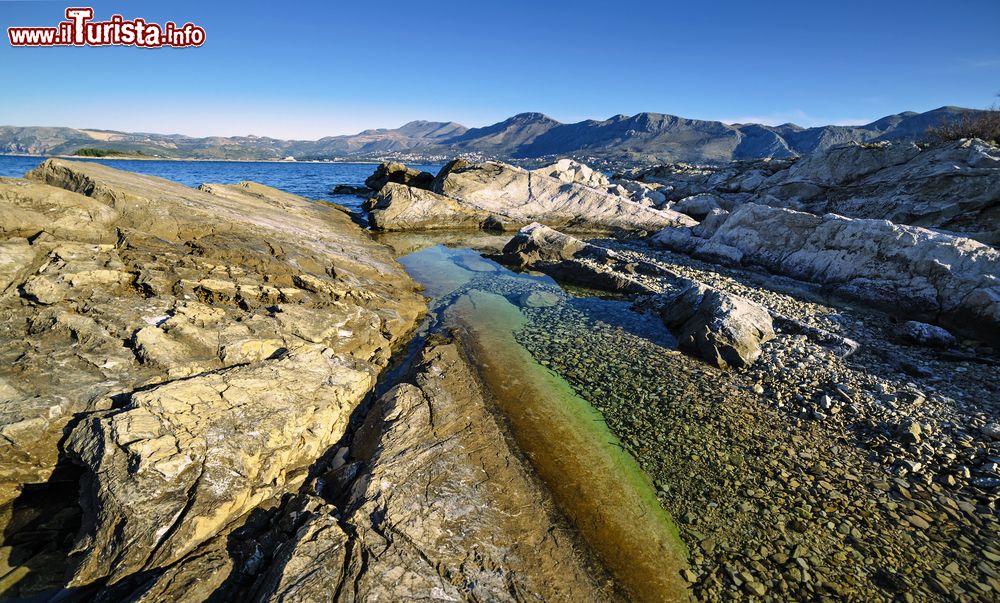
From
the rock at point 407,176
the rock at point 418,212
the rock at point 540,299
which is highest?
the rock at point 407,176

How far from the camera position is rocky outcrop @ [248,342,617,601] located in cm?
462

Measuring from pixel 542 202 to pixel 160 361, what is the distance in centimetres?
3405

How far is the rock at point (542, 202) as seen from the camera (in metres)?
33.6

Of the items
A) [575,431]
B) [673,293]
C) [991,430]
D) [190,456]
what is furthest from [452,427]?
[673,293]

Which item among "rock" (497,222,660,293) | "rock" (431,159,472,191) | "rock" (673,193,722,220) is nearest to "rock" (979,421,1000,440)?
"rock" (497,222,660,293)

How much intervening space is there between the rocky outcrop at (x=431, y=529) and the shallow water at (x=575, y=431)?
20.1 inches

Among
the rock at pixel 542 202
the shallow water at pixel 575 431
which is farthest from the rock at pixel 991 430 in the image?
the rock at pixel 542 202

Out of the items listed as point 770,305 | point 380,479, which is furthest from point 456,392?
point 770,305

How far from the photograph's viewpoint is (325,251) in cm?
1683

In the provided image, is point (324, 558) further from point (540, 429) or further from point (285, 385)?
point (540, 429)

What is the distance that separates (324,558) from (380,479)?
1.52 m

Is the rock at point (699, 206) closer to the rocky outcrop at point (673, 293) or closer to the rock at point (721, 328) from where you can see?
the rocky outcrop at point (673, 293)

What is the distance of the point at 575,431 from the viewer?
874cm

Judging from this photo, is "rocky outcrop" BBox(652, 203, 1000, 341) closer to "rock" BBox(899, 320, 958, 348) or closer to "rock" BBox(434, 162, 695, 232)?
"rock" BBox(899, 320, 958, 348)
